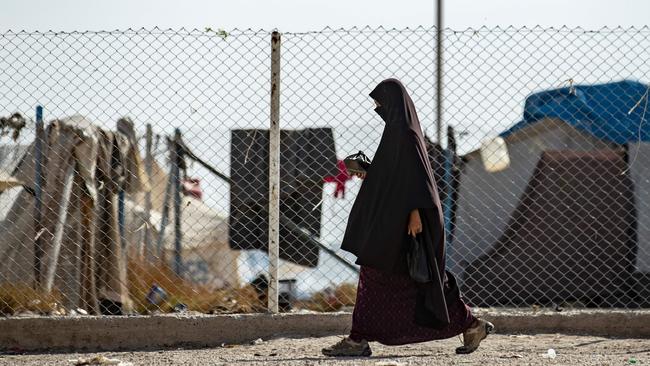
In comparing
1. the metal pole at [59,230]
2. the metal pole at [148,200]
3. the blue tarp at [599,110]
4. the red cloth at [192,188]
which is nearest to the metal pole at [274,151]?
the metal pole at [59,230]

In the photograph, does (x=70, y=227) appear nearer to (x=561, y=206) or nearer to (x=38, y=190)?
(x=38, y=190)

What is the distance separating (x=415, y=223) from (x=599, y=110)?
3.31 m

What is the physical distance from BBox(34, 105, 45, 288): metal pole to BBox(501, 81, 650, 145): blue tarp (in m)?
3.68

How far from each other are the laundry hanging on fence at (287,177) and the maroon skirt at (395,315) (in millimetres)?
1352

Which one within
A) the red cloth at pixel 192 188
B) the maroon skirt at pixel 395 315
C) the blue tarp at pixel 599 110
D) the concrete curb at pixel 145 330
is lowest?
the concrete curb at pixel 145 330

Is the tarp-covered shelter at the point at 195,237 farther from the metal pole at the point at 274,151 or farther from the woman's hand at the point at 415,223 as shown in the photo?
the woman's hand at the point at 415,223

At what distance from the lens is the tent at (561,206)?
26.6 feet

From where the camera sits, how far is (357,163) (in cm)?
570

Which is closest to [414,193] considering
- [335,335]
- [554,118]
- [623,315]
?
[335,335]

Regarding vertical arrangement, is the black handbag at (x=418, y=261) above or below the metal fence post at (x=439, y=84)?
below

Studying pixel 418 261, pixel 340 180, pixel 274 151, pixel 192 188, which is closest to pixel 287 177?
pixel 340 180

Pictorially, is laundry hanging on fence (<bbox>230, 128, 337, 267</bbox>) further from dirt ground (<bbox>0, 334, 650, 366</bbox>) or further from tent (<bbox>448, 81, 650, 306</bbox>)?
tent (<bbox>448, 81, 650, 306</bbox>)

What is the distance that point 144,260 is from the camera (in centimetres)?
788

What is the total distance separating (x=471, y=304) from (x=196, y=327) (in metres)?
2.57
